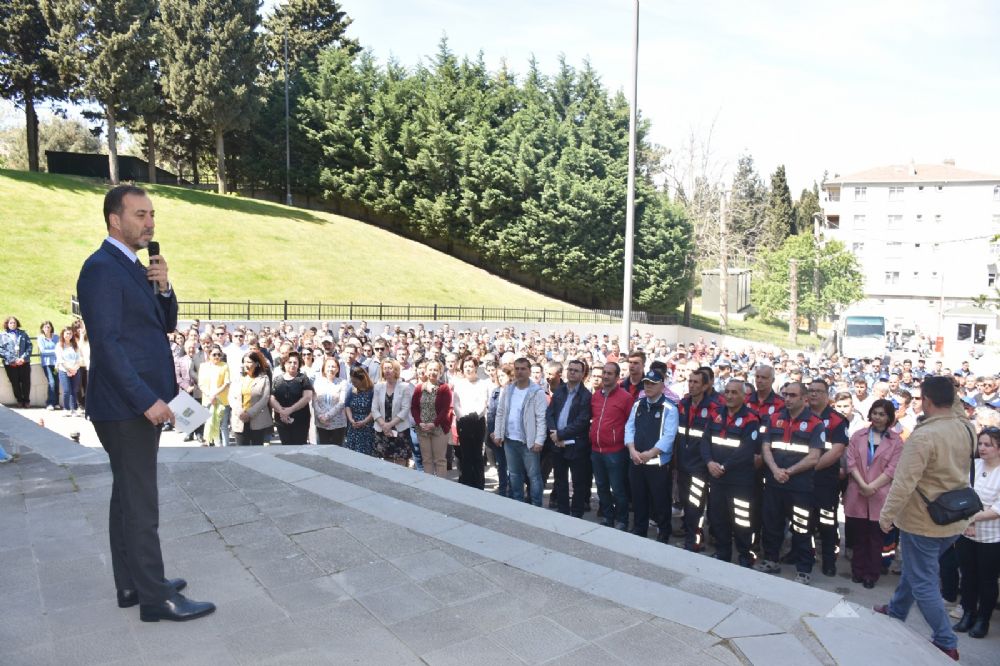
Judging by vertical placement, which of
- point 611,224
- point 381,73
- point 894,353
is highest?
point 381,73

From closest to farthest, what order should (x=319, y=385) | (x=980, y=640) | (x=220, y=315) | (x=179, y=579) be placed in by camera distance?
(x=179, y=579)
(x=980, y=640)
(x=319, y=385)
(x=220, y=315)

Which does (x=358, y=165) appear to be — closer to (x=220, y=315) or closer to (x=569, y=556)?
(x=220, y=315)

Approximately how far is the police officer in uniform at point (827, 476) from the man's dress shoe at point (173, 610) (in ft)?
18.7

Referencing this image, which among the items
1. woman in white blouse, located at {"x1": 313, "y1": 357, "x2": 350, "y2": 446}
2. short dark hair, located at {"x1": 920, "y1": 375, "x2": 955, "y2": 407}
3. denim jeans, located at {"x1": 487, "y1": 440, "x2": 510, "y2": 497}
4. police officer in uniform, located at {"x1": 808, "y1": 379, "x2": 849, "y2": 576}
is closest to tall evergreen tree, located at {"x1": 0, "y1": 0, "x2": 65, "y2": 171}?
woman in white blouse, located at {"x1": 313, "y1": 357, "x2": 350, "y2": 446}

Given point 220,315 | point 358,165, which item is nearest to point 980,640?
point 220,315

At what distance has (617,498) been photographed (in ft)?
25.3

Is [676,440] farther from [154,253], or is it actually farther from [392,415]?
[154,253]

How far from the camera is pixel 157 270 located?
10.4 ft

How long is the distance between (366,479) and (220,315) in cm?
2421

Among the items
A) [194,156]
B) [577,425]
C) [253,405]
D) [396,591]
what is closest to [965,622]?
[577,425]

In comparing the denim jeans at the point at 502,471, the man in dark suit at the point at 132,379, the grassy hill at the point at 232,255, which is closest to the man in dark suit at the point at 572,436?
the denim jeans at the point at 502,471

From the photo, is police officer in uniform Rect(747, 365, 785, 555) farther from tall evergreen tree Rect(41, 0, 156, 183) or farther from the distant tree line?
tall evergreen tree Rect(41, 0, 156, 183)

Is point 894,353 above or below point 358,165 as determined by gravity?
below

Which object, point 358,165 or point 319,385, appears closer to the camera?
point 319,385
